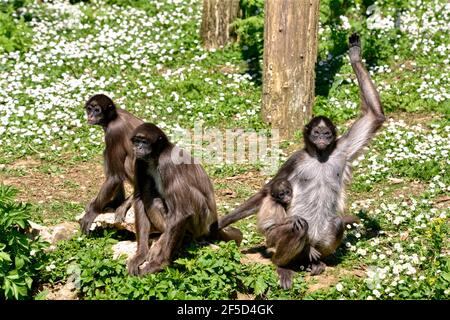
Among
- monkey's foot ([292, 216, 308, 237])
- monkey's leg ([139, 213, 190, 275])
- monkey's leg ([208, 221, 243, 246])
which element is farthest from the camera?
monkey's leg ([208, 221, 243, 246])

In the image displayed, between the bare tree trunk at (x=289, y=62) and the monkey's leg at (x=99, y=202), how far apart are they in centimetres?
404

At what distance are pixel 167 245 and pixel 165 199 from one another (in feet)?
1.85

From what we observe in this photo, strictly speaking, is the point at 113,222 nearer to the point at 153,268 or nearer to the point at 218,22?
the point at 153,268

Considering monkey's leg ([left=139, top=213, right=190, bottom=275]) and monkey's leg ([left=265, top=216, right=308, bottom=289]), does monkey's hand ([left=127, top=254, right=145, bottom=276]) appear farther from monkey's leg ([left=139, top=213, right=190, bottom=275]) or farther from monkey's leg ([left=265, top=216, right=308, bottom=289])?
monkey's leg ([left=265, top=216, right=308, bottom=289])

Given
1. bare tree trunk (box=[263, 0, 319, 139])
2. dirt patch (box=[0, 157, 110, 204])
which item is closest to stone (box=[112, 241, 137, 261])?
dirt patch (box=[0, 157, 110, 204])

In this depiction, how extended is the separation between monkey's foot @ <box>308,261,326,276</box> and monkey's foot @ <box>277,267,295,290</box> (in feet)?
0.89

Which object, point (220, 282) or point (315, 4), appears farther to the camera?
point (315, 4)

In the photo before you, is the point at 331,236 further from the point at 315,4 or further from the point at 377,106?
the point at 315,4

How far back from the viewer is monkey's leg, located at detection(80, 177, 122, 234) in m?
9.78

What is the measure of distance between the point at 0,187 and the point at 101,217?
4.97 feet

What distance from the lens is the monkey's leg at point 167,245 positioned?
334 inches

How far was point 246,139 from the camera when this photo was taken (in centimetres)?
1309

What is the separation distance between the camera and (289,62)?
12961 millimetres

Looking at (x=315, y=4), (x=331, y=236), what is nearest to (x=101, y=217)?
(x=331, y=236)
